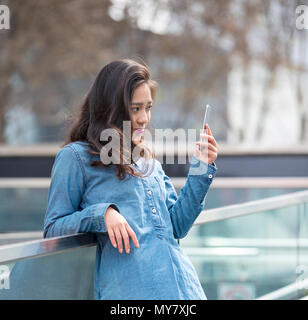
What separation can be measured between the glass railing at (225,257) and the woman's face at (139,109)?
0.38 meters

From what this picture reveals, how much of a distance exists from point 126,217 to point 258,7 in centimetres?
1309

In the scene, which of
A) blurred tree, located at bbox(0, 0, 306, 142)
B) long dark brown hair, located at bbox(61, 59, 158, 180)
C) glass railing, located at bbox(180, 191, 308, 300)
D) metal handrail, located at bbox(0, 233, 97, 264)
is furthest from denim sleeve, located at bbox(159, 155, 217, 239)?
blurred tree, located at bbox(0, 0, 306, 142)

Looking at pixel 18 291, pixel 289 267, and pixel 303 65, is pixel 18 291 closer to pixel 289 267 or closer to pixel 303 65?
pixel 289 267

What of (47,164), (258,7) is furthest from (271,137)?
(47,164)

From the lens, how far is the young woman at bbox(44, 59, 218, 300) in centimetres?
181

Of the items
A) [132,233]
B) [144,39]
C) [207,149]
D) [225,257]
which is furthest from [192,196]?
[144,39]

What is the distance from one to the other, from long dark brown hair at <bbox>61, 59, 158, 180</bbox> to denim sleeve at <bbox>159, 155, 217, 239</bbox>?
0.16 meters

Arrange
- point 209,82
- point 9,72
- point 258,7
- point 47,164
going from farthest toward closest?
1. point 209,82
2. point 258,7
3. point 9,72
4. point 47,164

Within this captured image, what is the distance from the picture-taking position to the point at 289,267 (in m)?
3.97

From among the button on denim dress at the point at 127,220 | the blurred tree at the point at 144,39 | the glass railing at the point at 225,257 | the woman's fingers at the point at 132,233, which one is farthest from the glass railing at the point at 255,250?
the blurred tree at the point at 144,39

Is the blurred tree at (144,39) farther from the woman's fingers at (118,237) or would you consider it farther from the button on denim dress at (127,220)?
the woman's fingers at (118,237)

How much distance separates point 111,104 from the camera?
1.91m

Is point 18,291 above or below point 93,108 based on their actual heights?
below

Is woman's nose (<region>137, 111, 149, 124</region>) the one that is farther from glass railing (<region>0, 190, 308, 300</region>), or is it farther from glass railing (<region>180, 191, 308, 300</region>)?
glass railing (<region>180, 191, 308, 300</region>)
